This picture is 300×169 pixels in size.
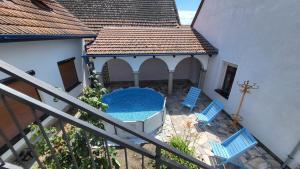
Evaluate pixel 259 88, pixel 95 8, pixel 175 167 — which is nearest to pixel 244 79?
pixel 259 88

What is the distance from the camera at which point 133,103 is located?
1023 centimetres

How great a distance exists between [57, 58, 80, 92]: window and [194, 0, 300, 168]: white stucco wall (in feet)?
29.8

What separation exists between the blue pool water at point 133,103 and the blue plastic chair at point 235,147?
4.06m

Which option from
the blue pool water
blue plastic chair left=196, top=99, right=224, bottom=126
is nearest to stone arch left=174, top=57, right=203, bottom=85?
the blue pool water

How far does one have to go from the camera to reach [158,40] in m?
10.6

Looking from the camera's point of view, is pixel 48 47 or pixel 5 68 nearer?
pixel 5 68

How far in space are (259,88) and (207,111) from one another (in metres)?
2.66

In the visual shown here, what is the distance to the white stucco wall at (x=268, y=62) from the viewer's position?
526cm

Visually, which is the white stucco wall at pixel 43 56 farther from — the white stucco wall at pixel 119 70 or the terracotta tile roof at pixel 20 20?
the white stucco wall at pixel 119 70

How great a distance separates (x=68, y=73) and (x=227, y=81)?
9.40 metres

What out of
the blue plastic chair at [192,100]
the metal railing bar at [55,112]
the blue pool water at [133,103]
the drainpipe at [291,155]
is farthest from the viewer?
the blue plastic chair at [192,100]

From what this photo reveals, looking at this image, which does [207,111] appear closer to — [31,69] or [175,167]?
[175,167]

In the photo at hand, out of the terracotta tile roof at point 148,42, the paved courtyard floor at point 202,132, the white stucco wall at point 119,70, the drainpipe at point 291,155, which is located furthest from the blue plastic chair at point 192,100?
the white stucco wall at point 119,70

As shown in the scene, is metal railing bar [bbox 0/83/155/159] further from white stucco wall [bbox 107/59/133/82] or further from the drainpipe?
white stucco wall [bbox 107/59/133/82]
